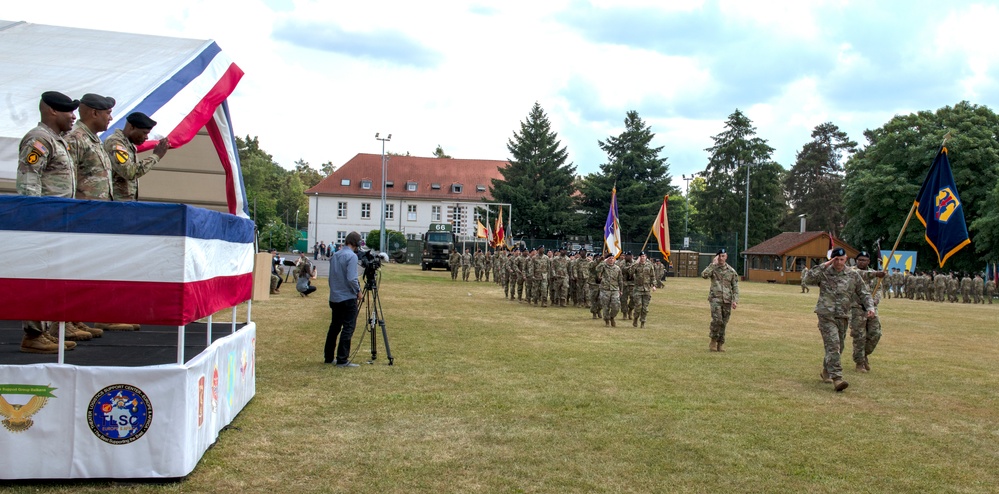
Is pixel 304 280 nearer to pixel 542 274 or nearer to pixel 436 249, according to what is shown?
pixel 542 274

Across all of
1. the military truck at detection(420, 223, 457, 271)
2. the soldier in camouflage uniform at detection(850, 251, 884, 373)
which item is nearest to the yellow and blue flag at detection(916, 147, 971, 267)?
the soldier in camouflage uniform at detection(850, 251, 884, 373)

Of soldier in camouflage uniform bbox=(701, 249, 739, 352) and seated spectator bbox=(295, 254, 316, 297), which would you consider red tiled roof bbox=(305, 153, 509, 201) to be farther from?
soldier in camouflage uniform bbox=(701, 249, 739, 352)

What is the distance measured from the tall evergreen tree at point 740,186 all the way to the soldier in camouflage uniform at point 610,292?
64.6m

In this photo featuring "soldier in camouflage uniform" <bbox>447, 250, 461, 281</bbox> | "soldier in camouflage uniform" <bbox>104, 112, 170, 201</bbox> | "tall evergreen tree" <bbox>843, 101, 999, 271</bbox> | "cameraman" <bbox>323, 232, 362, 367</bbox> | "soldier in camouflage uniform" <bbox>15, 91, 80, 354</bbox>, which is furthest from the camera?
"tall evergreen tree" <bbox>843, 101, 999, 271</bbox>

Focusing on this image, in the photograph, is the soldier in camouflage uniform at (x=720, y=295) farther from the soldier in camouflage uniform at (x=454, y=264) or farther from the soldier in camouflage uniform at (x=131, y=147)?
the soldier in camouflage uniform at (x=454, y=264)

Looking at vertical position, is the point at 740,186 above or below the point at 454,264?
above

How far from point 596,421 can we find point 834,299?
202 inches

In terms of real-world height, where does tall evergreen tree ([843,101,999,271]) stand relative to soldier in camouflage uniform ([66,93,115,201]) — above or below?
above

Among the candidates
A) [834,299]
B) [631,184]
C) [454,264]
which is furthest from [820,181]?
[834,299]

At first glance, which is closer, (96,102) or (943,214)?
(96,102)

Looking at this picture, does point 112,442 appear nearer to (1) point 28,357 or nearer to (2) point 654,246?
(1) point 28,357

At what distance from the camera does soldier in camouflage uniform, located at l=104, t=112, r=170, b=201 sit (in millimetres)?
7121

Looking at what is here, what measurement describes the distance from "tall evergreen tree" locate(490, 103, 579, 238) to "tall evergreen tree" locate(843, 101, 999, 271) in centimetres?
2458

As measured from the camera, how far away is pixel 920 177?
59.6 meters
